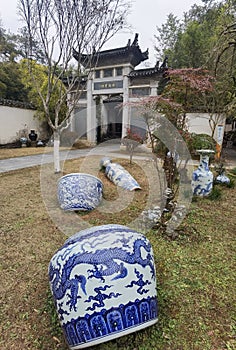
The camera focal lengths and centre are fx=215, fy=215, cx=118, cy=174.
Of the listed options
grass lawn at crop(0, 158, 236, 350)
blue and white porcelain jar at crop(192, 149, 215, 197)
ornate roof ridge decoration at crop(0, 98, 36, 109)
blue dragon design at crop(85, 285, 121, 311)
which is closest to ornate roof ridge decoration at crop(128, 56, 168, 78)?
ornate roof ridge decoration at crop(0, 98, 36, 109)

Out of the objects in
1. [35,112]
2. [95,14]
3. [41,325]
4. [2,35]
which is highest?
[2,35]

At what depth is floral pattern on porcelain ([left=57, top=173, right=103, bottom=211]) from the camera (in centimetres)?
312

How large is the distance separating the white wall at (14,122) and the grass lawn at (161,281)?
25.8 ft

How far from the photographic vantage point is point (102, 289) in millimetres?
1154

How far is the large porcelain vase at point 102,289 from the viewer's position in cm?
114

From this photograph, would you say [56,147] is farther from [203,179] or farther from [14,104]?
[14,104]

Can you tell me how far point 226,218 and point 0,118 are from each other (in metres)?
10.2

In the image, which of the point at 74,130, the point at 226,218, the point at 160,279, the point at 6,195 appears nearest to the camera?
the point at 160,279

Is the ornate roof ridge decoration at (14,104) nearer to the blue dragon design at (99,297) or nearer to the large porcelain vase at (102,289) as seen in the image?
the large porcelain vase at (102,289)

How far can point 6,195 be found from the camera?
3846mm

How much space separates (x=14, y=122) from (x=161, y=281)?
1085 centimetres

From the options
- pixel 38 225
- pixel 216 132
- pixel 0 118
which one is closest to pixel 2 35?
pixel 0 118

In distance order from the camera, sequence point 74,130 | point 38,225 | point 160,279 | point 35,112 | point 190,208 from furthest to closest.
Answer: point 74,130 < point 35,112 < point 190,208 < point 38,225 < point 160,279

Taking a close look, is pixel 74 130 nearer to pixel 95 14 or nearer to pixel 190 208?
pixel 95 14
